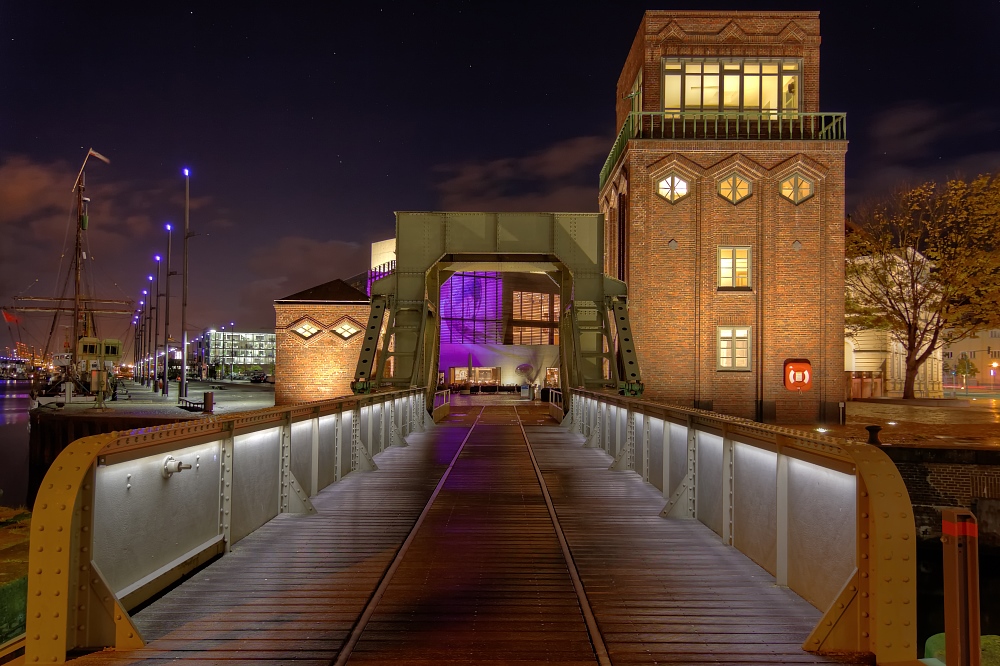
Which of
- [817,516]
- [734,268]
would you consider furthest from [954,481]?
[734,268]

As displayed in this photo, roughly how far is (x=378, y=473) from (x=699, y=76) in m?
21.6

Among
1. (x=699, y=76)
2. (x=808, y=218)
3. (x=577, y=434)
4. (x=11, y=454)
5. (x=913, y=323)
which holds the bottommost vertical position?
(x=11, y=454)

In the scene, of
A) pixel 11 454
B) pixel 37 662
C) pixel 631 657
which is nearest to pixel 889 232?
pixel 631 657

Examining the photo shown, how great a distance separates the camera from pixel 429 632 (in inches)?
185

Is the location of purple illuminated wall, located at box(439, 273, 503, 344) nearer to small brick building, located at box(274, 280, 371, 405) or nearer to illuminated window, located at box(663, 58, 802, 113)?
small brick building, located at box(274, 280, 371, 405)

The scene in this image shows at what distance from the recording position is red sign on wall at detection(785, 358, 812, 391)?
893 inches

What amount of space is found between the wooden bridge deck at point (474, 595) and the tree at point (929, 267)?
24.9 m

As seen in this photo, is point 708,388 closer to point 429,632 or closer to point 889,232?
point 889,232

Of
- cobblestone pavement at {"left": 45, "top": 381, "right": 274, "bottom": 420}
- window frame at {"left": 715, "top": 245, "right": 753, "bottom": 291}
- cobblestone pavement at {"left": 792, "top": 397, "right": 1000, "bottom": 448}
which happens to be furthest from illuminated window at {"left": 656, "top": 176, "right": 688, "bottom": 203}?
cobblestone pavement at {"left": 45, "top": 381, "right": 274, "bottom": 420}

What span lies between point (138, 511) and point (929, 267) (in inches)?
1335

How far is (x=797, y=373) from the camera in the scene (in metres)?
23.1

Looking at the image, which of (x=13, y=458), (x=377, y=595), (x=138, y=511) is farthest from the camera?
(x=13, y=458)

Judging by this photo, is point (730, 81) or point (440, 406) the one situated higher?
point (730, 81)

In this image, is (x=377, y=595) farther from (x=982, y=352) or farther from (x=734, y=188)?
(x=982, y=352)
